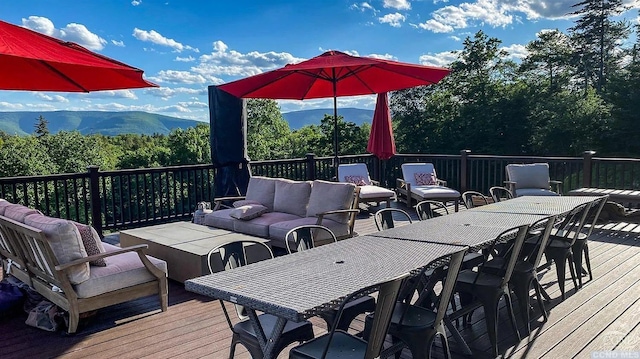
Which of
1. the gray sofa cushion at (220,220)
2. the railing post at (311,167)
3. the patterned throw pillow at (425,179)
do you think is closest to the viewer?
the gray sofa cushion at (220,220)

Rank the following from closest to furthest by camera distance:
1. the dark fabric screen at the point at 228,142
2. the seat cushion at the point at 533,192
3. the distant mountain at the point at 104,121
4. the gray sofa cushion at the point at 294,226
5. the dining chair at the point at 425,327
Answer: the dining chair at the point at 425,327 < the gray sofa cushion at the point at 294,226 < the dark fabric screen at the point at 228,142 < the seat cushion at the point at 533,192 < the distant mountain at the point at 104,121

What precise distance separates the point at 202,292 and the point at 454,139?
22.4 meters

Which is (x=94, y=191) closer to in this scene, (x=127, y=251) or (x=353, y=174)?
(x=127, y=251)

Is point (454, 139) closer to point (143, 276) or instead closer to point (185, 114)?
point (185, 114)

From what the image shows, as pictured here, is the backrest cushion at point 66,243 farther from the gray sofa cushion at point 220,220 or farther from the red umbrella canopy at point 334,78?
the red umbrella canopy at point 334,78

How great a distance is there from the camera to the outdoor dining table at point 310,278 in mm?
1839

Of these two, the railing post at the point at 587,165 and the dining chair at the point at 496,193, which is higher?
the railing post at the point at 587,165

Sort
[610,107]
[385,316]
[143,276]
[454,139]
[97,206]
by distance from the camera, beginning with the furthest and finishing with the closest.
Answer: [454,139] < [610,107] < [97,206] < [143,276] < [385,316]

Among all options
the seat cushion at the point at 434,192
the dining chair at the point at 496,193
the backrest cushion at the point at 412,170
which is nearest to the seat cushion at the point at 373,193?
the seat cushion at the point at 434,192

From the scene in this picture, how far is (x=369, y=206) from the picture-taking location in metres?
8.16

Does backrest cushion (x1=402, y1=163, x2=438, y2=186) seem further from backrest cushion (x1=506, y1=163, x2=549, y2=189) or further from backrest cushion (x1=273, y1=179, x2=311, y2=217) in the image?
backrest cushion (x1=273, y1=179, x2=311, y2=217)

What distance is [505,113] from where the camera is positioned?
21719 mm

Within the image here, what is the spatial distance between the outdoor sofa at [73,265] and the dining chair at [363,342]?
72.4 inches

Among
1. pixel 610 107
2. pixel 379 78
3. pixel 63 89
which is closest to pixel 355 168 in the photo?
pixel 379 78
